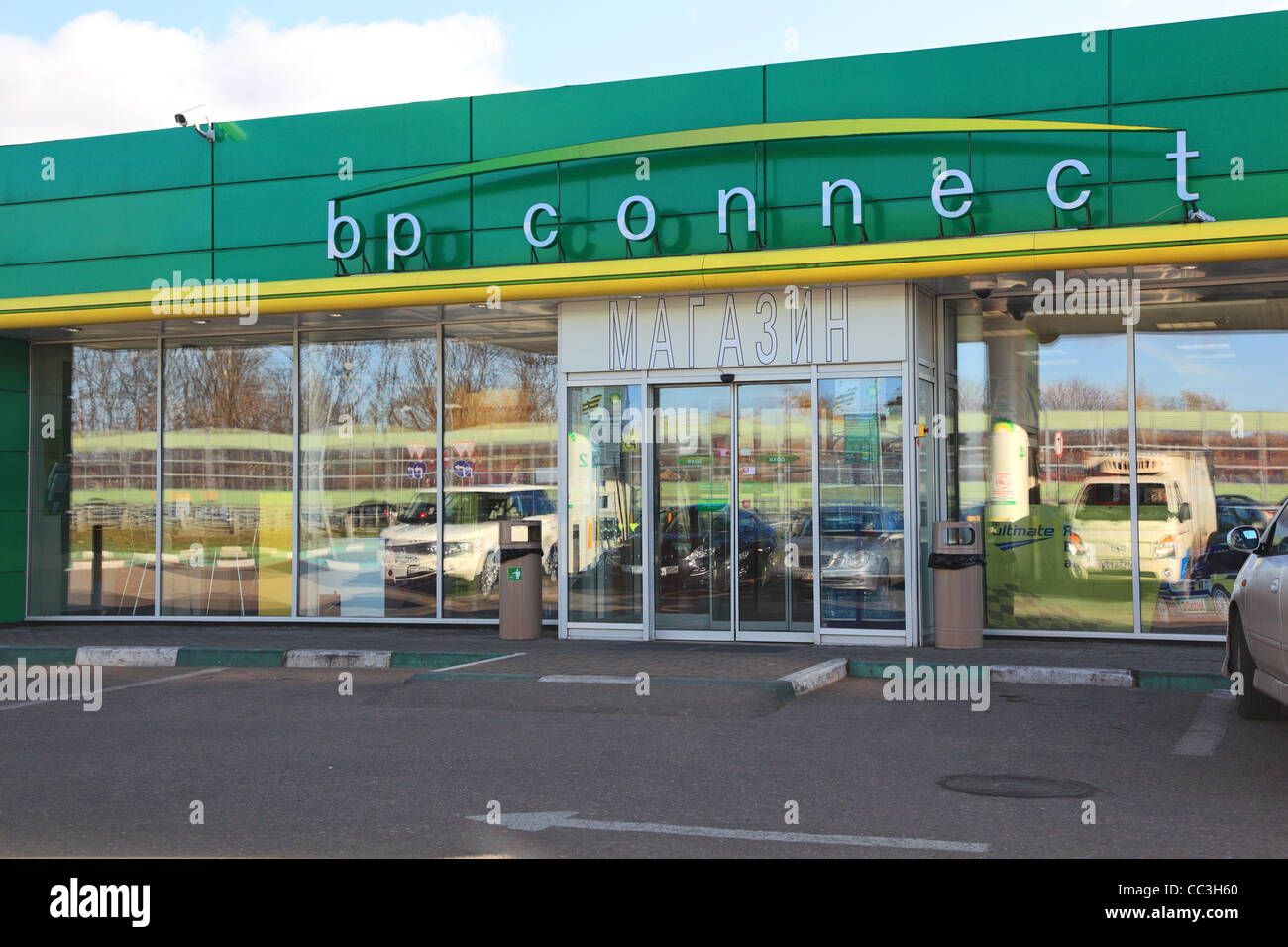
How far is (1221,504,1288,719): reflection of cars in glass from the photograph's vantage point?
7820 millimetres

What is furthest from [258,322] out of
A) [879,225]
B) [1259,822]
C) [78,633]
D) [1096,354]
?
[1259,822]

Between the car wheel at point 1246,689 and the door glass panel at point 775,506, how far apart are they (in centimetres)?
492

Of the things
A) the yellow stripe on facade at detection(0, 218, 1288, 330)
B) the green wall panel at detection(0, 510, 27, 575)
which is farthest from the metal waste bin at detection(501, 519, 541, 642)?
the green wall panel at detection(0, 510, 27, 575)

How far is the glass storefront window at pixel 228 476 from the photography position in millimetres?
16266

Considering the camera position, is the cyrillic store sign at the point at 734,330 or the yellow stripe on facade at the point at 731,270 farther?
the cyrillic store sign at the point at 734,330

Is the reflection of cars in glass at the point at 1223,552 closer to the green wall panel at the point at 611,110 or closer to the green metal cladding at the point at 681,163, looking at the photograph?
the green metal cladding at the point at 681,163

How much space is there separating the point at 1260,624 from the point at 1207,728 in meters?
1.13

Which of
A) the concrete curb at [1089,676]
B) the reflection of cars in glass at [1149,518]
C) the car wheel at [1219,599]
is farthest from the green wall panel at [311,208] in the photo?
the car wheel at [1219,599]

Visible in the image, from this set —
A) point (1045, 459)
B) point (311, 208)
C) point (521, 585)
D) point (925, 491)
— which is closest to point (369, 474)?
point (521, 585)

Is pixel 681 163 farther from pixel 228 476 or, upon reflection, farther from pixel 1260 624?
pixel 1260 624

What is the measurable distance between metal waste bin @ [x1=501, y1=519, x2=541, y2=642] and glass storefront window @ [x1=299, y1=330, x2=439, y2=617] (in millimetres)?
1689

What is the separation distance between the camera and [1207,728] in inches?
356

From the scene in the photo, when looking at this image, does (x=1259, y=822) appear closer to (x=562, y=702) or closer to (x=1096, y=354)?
(x=562, y=702)
